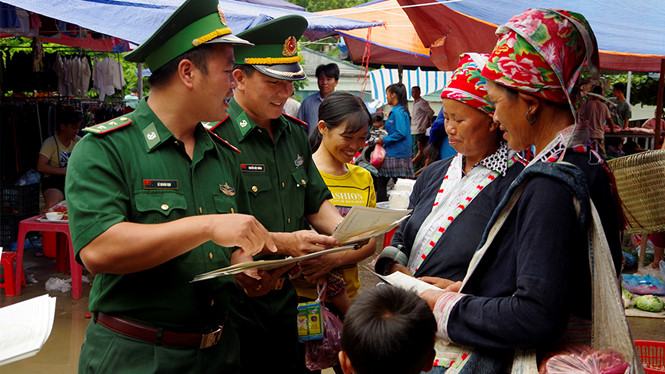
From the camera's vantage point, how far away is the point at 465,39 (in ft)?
23.4

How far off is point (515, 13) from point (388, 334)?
508cm

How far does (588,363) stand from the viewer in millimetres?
1809

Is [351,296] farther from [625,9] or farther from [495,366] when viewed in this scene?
[625,9]

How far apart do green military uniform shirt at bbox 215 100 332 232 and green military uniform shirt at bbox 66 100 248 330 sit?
0.64 metres

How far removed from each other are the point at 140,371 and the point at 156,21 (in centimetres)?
501

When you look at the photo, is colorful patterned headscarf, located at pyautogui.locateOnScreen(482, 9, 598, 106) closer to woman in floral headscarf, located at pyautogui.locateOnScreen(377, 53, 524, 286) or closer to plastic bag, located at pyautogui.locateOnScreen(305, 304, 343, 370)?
woman in floral headscarf, located at pyautogui.locateOnScreen(377, 53, 524, 286)

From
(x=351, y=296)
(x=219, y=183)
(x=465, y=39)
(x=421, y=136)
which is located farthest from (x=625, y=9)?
(x=421, y=136)

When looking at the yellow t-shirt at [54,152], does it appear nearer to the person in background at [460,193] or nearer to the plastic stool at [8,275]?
the plastic stool at [8,275]

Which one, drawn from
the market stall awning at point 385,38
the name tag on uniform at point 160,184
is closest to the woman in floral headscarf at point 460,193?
the name tag on uniform at point 160,184

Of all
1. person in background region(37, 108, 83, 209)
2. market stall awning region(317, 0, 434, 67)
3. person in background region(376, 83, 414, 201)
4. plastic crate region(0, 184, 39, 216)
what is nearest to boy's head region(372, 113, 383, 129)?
market stall awning region(317, 0, 434, 67)

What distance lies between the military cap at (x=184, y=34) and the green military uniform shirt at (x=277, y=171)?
738 millimetres

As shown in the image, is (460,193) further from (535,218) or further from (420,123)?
(420,123)

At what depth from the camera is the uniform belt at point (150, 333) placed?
86.2 inches

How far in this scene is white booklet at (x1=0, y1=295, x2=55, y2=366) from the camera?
1799mm
